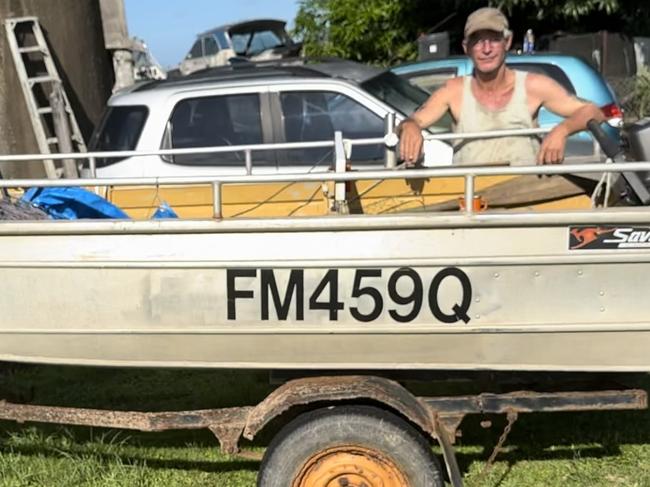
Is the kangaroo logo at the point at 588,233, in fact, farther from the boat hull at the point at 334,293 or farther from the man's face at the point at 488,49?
the man's face at the point at 488,49

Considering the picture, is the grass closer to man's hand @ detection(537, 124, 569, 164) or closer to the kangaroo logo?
the kangaroo logo

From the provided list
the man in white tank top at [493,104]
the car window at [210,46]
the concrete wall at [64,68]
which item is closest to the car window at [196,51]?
the car window at [210,46]

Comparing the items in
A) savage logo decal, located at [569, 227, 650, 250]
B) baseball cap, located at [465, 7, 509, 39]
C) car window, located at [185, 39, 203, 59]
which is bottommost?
savage logo decal, located at [569, 227, 650, 250]

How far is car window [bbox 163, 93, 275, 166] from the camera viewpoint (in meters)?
5.99

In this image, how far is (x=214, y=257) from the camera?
2.85 metres

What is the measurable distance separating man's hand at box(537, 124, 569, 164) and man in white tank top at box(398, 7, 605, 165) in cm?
5

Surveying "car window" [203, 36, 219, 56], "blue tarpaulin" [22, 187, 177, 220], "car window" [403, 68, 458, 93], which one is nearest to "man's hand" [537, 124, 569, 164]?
"blue tarpaulin" [22, 187, 177, 220]

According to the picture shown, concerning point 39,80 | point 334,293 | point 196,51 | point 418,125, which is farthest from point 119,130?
point 196,51

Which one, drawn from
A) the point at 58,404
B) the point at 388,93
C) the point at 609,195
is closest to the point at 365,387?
the point at 609,195

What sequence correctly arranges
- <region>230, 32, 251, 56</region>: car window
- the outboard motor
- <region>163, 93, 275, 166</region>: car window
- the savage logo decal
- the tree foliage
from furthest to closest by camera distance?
<region>230, 32, 251, 56</region>: car window, the tree foliage, <region>163, 93, 275, 166</region>: car window, the outboard motor, the savage logo decal

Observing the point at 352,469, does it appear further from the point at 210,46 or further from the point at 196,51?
the point at 196,51

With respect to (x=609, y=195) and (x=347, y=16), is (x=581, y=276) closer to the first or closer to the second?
(x=609, y=195)

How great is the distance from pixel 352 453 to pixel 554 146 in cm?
148

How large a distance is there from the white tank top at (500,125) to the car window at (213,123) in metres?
2.52
